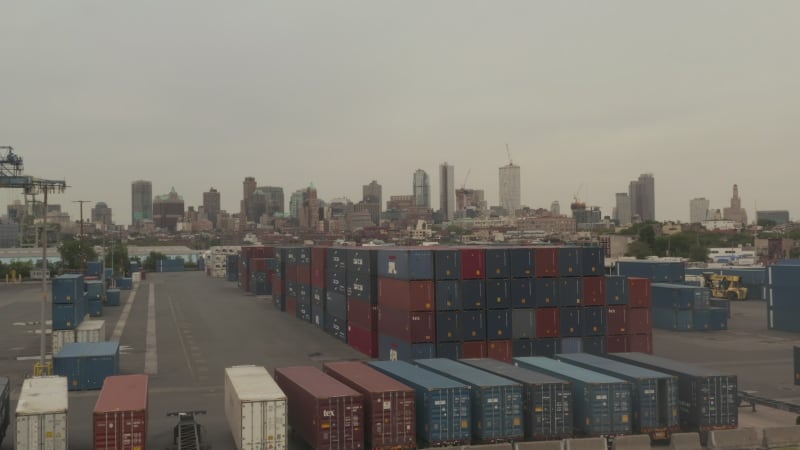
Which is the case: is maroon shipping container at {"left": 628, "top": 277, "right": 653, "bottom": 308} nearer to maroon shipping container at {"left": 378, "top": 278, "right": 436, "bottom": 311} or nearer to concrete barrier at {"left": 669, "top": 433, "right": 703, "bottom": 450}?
maroon shipping container at {"left": 378, "top": 278, "right": 436, "bottom": 311}

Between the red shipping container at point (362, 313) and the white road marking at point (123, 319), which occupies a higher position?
the red shipping container at point (362, 313)

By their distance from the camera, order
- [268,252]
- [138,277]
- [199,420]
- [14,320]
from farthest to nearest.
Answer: [138,277]
[268,252]
[14,320]
[199,420]

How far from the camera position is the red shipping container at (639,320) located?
52.5m

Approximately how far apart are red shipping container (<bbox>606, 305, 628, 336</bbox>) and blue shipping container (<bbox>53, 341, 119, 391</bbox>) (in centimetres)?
3294

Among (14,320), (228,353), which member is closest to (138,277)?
(14,320)

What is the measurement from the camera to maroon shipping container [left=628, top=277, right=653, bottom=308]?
53.1 metres

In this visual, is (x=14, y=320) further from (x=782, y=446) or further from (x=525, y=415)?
(x=782, y=446)

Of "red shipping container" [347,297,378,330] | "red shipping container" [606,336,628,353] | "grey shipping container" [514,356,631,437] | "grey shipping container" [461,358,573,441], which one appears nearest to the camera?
"grey shipping container" [461,358,573,441]

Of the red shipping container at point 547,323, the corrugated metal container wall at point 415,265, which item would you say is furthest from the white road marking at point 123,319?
the red shipping container at point 547,323

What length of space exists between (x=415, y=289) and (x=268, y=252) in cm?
8986

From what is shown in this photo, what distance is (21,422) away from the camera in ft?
89.0

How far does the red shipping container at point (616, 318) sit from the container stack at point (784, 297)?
27958 millimetres

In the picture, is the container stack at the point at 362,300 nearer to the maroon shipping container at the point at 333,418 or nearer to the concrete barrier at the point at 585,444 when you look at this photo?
the maroon shipping container at the point at 333,418

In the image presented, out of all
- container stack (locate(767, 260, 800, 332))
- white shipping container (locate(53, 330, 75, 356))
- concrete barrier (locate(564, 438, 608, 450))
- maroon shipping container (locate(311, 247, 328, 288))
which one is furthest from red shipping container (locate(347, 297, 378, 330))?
container stack (locate(767, 260, 800, 332))
